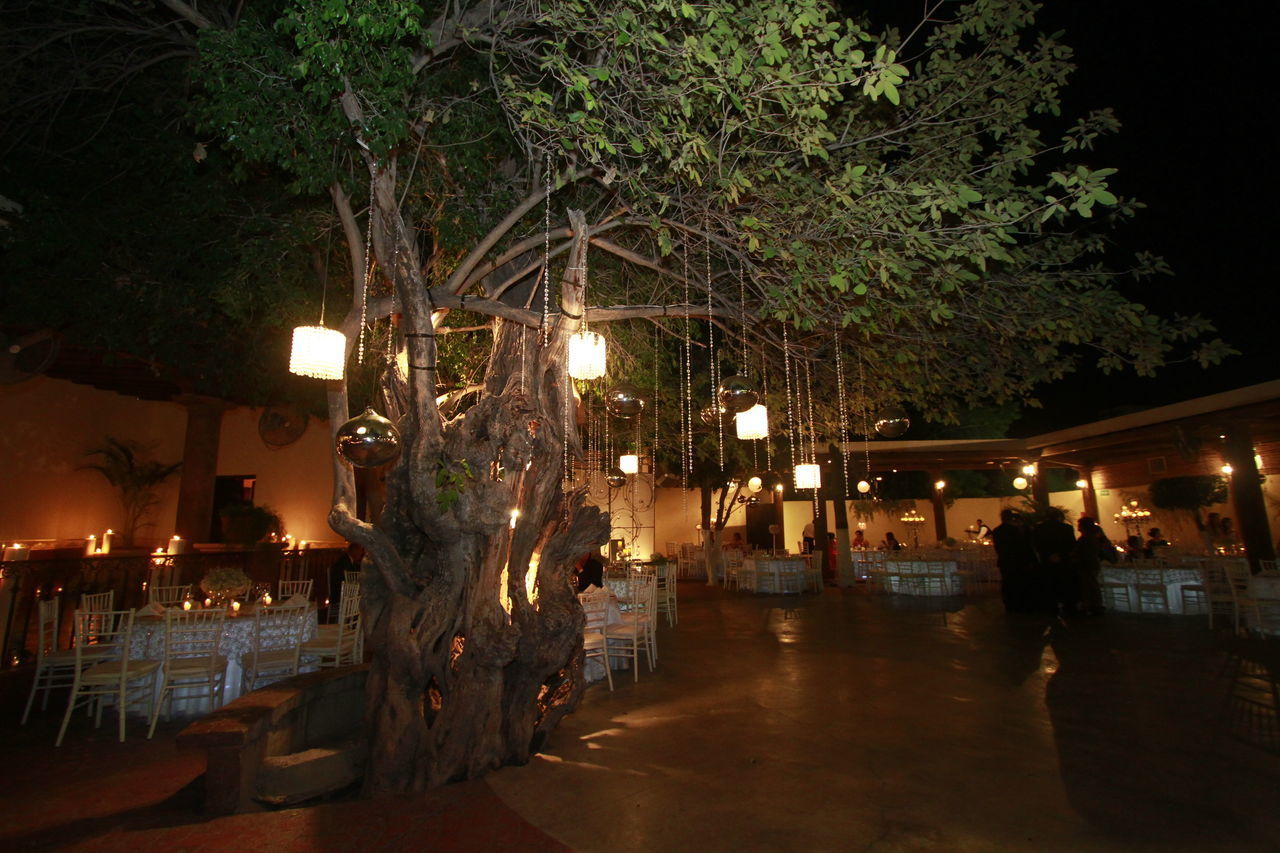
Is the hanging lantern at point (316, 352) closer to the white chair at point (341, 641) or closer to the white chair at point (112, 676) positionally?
the white chair at point (112, 676)

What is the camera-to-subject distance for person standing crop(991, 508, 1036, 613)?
9.48 metres

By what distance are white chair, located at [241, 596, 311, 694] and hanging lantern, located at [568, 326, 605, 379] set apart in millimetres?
3429

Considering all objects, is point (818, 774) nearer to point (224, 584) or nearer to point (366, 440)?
point (366, 440)

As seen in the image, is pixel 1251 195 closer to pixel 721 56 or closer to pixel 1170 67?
pixel 1170 67

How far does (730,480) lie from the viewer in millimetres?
16078

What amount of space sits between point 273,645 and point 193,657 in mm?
659

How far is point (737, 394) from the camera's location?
14.2 ft

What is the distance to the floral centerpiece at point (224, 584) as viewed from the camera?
19.4 ft


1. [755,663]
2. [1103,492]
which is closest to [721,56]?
[755,663]

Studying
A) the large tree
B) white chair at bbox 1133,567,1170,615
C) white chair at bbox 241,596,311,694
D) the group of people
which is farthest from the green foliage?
white chair at bbox 1133,567,1170,615

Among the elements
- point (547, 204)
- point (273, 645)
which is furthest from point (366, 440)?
point (273, 645)

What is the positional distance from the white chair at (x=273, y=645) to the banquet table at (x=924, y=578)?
10496 mm

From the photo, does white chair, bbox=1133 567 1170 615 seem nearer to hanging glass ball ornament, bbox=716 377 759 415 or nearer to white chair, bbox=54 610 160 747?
hanging glass ball ornament, bbox=716 377 759 415

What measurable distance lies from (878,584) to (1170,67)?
9.53m
